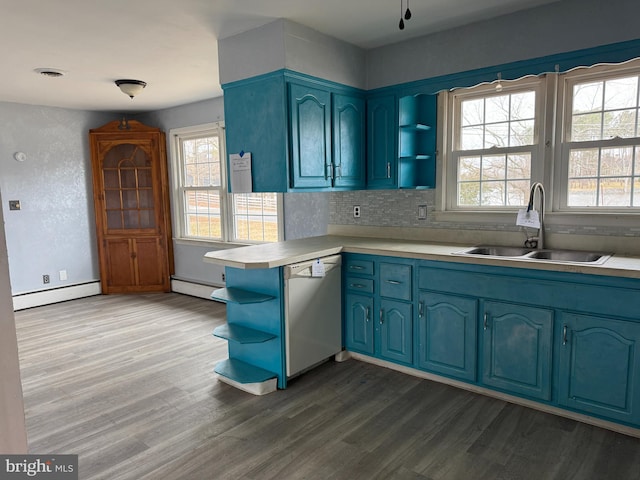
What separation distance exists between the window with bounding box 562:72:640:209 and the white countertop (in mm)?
505

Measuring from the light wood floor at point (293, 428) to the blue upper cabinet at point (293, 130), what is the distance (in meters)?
1.45

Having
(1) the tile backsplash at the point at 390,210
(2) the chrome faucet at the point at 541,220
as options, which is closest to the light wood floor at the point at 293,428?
(2) the chrome faucet at the point at 541,220

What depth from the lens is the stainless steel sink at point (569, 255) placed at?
2.76m

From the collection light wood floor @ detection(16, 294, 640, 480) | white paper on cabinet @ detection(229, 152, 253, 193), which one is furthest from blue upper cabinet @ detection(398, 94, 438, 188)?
light wood floor @ detection(16, 294, 640, 480)

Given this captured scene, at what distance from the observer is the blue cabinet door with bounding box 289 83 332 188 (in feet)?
10.4

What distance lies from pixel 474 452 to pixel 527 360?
2.24 feet

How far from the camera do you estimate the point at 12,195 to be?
5.17m

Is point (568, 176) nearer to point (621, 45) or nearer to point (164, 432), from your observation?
point (621, 45)

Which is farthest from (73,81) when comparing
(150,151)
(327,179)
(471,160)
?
(471,160)

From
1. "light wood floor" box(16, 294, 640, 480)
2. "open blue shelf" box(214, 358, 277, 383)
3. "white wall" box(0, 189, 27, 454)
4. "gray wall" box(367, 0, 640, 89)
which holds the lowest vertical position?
"light wood floor" box(16, 294, 640, 480)

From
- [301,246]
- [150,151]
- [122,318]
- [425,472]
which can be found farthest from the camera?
[150,151]

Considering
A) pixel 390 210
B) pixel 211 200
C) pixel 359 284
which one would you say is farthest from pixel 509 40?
pixel 211 200

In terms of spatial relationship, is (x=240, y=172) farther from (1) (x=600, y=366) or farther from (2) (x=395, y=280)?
(1) (x=600, y=366)

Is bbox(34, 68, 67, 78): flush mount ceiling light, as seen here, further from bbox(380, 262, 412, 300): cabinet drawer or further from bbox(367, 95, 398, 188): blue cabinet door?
bbox(380, 262, 412, 300): cabinet drawer
